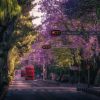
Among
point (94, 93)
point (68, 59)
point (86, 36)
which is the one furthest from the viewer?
point (68, 59)

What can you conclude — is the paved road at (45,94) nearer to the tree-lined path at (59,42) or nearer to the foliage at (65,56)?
the tree-lined path at (59,42)

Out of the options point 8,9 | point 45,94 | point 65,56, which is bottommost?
point 45,94

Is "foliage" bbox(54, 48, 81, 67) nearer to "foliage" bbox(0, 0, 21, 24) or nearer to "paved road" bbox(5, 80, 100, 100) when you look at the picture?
"paved road" bbox(5, 80, 100, 100)

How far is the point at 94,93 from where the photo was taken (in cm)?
5234

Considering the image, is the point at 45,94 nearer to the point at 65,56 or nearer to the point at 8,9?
the point at 65,56

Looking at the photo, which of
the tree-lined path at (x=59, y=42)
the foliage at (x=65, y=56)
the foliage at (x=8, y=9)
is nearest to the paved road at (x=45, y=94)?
the tree-lined path at (x=59, y=42)

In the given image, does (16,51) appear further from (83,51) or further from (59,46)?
(83,51)

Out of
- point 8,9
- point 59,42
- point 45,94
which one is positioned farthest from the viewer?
point 59,42

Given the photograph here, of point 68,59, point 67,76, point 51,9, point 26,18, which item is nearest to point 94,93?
point 51,9

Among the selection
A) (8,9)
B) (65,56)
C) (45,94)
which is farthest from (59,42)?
(8,9)

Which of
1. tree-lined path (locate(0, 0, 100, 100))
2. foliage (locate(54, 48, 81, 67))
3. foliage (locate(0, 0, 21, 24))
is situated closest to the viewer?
foliage (locate(0, 0, 21, 24))

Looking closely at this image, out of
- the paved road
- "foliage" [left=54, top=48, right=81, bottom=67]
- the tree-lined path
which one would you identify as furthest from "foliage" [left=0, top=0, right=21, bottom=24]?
"foliage" [left=54, top=48, right=81, bottom=67]

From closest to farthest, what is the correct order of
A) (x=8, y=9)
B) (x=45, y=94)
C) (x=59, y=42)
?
(x=8, y=9) → (x=45, y=94) → (x=59, y=42)

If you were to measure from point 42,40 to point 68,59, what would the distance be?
5.65 m
